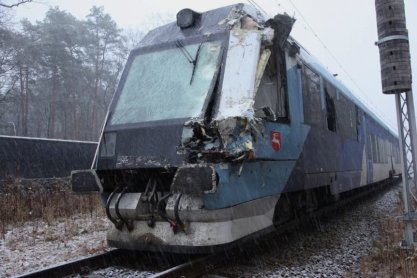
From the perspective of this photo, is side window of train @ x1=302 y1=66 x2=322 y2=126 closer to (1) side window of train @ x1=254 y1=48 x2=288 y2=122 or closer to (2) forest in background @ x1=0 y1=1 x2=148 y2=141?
(1) side window of train @ x1=254 y1=48 x2=288 y2=122

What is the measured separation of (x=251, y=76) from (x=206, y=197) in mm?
1533

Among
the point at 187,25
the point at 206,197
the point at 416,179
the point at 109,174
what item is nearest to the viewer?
the point at 206,197

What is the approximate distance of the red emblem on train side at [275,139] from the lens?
207 inches

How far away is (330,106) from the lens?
8312mm

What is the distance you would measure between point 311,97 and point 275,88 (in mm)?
1454

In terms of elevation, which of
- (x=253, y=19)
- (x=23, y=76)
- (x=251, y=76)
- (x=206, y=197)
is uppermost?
(x=23, y=76)

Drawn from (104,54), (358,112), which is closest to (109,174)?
(358,112)

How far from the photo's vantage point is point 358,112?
11.4 m

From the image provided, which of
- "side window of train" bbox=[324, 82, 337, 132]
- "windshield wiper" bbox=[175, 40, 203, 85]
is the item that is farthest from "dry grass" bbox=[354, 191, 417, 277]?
"windshield wiper" bbox=[175, 40, 203, 85]

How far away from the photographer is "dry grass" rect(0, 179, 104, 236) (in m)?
9.30

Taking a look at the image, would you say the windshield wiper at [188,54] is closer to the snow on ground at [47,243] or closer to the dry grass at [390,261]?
the snow on ground at [47,243]

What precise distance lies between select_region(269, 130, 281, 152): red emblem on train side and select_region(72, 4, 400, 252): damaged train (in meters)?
0.01

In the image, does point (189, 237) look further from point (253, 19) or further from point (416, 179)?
point (416, 179)

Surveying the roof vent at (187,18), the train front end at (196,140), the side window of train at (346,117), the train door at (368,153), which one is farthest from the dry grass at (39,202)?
the train door at (368,153)
